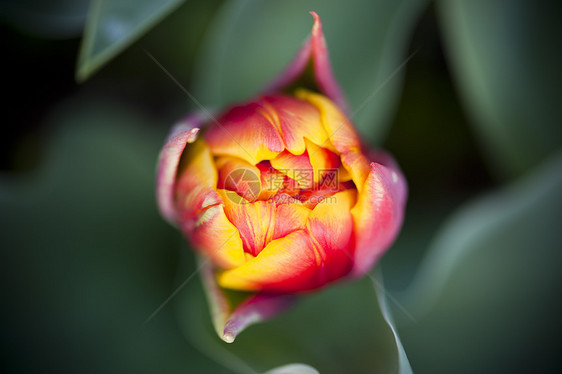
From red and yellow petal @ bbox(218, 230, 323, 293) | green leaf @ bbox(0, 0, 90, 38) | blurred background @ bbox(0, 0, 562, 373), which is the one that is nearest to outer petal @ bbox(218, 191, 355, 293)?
red and yellow petal @ bbox(218, 230, 323, 293)

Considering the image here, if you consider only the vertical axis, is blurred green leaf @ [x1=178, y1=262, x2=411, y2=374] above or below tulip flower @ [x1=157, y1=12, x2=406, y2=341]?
below

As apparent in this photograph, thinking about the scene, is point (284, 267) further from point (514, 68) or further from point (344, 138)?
point (514, 68)

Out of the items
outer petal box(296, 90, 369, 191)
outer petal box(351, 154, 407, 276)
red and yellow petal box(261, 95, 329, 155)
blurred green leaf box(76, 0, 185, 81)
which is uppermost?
blurred green leaf box(76, 0, 185, 81)

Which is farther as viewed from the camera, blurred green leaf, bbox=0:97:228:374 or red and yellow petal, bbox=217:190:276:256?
blurred green leaf, bbox=0:97:228:374

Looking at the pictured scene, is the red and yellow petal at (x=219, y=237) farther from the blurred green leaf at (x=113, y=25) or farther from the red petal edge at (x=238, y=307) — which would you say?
the blurred green leaf at (x=113, y=25)

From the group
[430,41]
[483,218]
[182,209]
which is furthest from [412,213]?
[182,209]

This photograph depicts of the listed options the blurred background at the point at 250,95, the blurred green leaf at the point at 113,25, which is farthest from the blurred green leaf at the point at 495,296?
the blurred green leaf at the point at 113,25

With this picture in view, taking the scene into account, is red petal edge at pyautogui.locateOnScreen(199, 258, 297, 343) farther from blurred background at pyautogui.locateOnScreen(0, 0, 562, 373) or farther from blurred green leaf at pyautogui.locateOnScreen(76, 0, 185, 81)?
blurred green leaf at pyautogui.locateOnScreen(76, 0, 185, 81)
